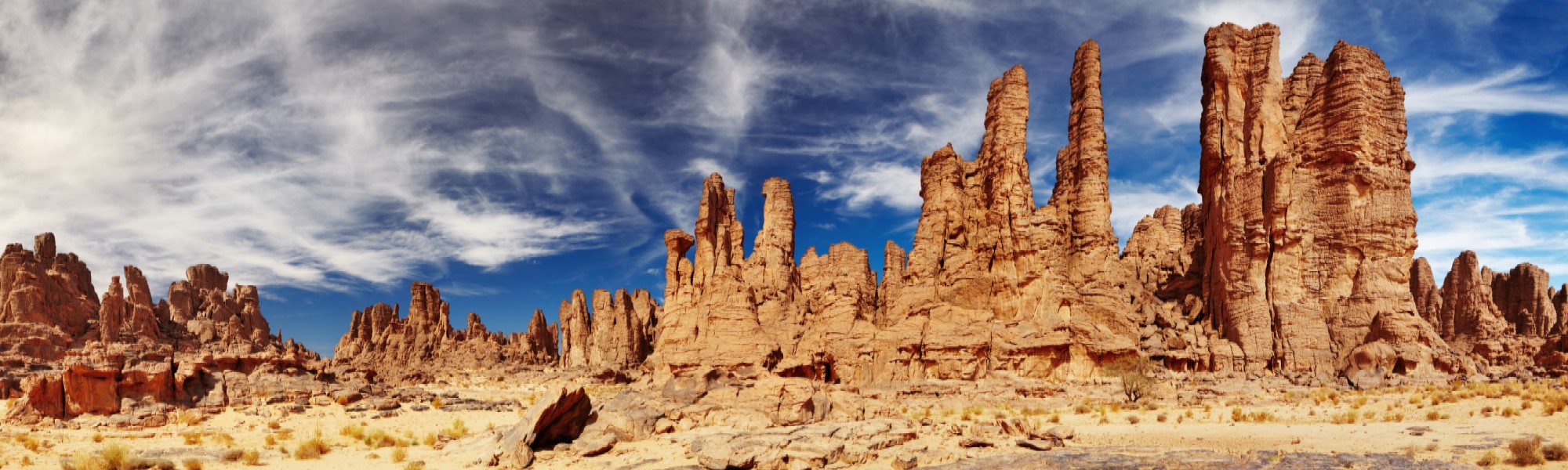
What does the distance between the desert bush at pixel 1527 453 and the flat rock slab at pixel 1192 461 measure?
2.46 ft

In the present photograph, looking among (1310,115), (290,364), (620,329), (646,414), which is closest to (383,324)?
(620,329)

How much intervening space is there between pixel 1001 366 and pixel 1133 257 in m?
19.8

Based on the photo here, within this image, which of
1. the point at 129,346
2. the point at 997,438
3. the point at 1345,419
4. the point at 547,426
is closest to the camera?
the point at 997,438

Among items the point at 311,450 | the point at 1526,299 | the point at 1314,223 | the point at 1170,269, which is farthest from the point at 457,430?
the point at 1526,299

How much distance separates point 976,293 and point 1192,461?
31.6m

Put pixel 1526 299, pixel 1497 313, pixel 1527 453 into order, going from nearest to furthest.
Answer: pixel 1527 453 → pixel 1497 313 → pixel 1526 299

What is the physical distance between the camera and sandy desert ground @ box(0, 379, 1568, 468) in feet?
54.1

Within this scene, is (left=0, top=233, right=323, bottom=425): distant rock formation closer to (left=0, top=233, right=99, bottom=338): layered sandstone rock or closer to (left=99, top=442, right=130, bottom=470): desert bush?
(left=0, top=233, right=99, bottom=338): layered sandstone rock

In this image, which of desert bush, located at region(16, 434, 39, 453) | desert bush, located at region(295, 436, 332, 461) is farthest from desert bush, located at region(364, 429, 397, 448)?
desert bush, located at region(16, 434, 39, 453)

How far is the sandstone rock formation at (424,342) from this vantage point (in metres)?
91.1

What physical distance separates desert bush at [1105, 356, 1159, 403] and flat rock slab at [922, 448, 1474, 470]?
18019 millimetres

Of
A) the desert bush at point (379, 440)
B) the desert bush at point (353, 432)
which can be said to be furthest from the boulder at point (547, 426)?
the desert bush at point (353, 432)

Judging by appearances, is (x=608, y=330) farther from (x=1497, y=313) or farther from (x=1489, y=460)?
(x=1489, y=460)

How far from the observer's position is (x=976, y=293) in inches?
1802
